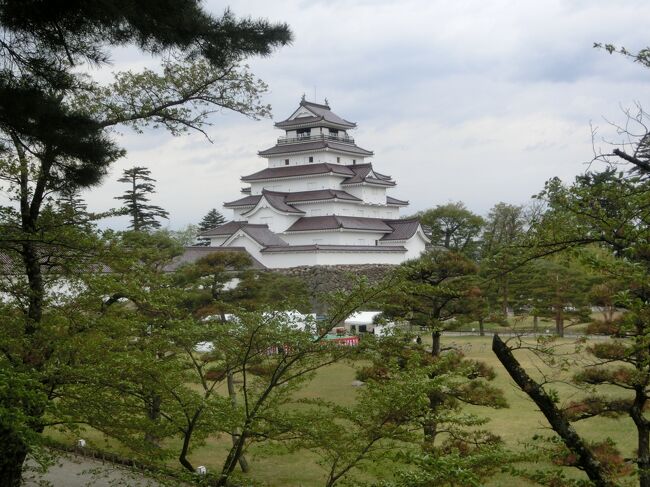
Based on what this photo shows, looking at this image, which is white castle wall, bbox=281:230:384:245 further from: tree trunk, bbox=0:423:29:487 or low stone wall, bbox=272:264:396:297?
tree trunk, bbox=0:423:29:487

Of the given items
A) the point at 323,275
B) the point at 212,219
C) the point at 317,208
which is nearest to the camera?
the point at 323,275

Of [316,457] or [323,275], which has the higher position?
[323,275]

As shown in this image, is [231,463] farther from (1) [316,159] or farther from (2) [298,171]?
(1) [316,159]

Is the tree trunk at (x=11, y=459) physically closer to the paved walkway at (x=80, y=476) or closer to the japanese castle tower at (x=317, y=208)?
the paved walkway at (x=80, y=476)

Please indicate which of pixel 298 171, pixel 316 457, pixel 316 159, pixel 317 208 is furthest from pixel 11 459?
pixel 316 159

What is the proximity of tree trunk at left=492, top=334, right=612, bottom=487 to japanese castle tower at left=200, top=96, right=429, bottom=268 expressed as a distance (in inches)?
1065

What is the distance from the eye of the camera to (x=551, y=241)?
493 centimetres

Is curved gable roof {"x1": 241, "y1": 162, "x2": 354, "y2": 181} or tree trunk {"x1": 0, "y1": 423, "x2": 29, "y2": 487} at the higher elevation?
curved gable roof {"x1": 241, "y1": 162, "x2": 354, "y2": 181}

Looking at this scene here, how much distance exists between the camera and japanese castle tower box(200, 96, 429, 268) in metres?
32.5

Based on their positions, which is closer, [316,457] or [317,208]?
[316,457]

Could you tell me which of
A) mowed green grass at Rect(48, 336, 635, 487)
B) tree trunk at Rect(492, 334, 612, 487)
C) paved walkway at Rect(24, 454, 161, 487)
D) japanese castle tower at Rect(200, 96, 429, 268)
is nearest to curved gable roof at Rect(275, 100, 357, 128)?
japanese castle tower at Rect(200, 96, 429, 268)

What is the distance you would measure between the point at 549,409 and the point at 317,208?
1169 inches

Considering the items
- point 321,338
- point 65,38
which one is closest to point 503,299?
point 321,338

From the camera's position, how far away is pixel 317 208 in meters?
33.8
